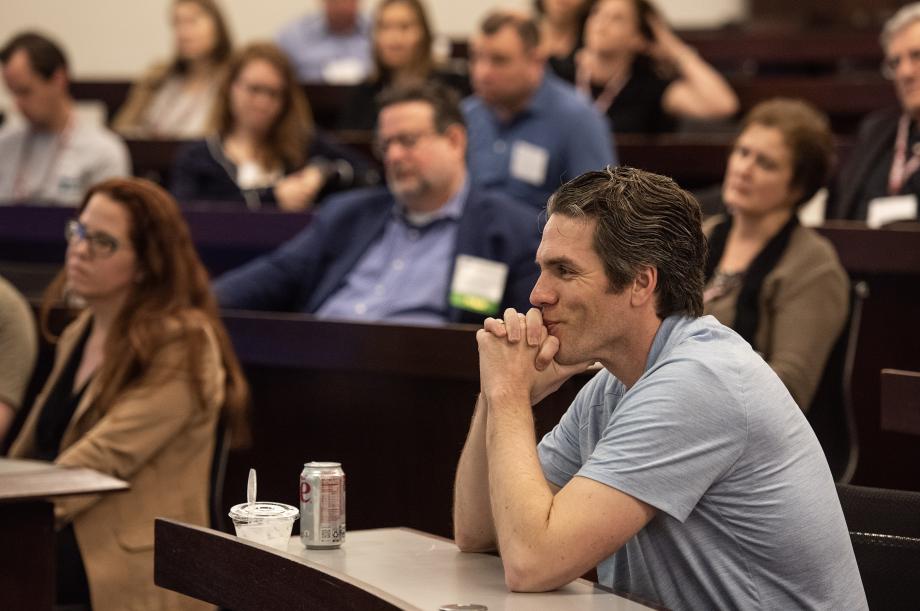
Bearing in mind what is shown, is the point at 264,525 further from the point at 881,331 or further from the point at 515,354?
the point at 881,331

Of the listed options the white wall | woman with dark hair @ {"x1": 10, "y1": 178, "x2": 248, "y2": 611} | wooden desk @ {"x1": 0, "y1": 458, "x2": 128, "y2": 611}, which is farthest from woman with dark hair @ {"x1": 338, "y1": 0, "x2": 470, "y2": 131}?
wooden desk @ {"x1": 0, "y1": 458, "x2": 128, "y2": 611}

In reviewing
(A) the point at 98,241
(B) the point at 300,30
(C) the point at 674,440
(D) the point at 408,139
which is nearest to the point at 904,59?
(D) the point at 408,139

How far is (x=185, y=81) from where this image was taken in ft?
21.4

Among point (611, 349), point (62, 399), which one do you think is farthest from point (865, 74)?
point (611, 349)

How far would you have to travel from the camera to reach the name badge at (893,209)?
3965mm

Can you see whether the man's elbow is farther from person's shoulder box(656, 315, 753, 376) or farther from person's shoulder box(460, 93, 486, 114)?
person's shoulder box(460, 93, 486, 114)

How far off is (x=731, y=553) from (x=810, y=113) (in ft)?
6.45

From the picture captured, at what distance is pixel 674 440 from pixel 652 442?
0.09 ft

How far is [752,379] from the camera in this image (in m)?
1.80

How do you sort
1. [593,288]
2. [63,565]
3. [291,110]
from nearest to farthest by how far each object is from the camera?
[593,288]
[63,565]
[291,110]

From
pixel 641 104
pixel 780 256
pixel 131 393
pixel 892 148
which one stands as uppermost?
pixel 641 104

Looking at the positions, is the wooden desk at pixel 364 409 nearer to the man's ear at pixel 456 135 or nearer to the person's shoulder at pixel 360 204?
the person's shoulder at pixel 360 204

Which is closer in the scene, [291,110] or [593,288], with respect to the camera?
[593,288]

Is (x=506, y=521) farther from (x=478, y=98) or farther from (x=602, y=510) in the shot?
(x=478, y=98)
